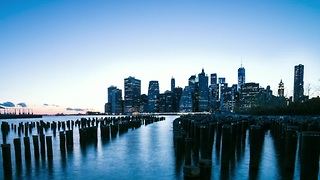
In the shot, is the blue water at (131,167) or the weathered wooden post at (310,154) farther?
the blue water at (131,167)

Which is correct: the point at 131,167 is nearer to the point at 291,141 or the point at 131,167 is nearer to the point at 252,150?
the point at 252,150

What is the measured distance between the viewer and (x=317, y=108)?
3522 centimetres

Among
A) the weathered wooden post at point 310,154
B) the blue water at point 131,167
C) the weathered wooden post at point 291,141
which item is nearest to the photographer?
the weathered wooden post at point 310,154

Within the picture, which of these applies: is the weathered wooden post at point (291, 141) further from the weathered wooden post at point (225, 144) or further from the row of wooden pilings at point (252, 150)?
the weathered wooden post at point (225, 144)

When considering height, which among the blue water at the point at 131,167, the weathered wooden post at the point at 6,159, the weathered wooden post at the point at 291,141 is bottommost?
the blue water at the point at 131,167

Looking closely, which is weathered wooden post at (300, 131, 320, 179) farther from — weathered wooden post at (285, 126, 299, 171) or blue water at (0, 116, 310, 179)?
blue water at (0, 116, 310, 179)

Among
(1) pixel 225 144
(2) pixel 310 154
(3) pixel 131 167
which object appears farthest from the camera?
(3) pixel 131 167

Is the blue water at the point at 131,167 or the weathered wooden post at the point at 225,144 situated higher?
the weathered wooden post at the point at 225,144

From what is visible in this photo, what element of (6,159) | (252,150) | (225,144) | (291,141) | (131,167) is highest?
(291,141)

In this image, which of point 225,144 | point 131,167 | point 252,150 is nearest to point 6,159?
point 131,167

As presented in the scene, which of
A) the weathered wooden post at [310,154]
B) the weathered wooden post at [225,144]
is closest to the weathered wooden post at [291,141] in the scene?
the weathered wooden post at [225,144]

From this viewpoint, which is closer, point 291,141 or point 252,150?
point 291,141

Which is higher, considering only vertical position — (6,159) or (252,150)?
(252,150)

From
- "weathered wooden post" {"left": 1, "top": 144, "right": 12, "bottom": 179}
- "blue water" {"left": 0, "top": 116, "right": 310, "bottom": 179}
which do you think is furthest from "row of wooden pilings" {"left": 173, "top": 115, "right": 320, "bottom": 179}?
"weathered wooden post" {"left": 1, "top": 144, "right": 12, "bottom": 179}
